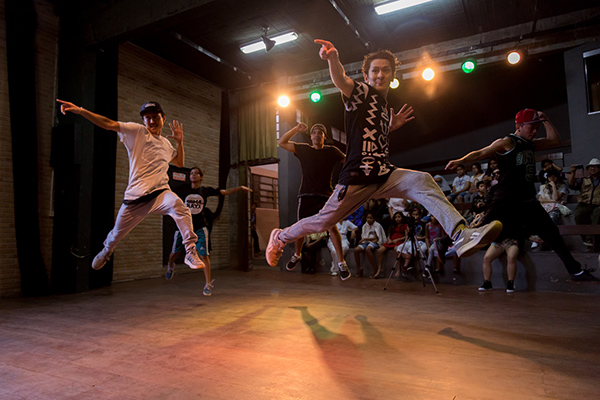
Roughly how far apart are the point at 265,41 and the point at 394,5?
8.81 feet

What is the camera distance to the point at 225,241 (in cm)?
1039

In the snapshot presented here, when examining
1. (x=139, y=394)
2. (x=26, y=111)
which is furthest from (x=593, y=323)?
(x=26, y=111)

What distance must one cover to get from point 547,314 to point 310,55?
7232mm

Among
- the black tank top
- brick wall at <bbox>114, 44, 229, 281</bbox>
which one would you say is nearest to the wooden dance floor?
the black tank top

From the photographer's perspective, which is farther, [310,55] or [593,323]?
[310,55]

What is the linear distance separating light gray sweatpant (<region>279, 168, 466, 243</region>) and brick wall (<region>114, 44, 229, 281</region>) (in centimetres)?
594

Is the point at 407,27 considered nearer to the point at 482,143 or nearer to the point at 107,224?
the point at 482,143

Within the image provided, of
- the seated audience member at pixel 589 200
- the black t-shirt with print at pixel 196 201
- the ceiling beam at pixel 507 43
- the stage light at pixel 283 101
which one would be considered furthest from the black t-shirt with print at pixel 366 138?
the stage light at pixel 283 101

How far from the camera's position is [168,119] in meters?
8.98


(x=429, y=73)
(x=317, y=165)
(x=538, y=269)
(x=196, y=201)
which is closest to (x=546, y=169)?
(x=538, y=269)

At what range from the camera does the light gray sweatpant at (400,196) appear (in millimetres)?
2674

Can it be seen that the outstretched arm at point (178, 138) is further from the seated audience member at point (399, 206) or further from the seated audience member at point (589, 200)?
the seated audience member at point (589, 200)

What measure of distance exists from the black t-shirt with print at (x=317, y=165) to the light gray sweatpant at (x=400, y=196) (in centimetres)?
147

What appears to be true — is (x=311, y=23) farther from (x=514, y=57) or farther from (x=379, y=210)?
(x=379, y=210)
